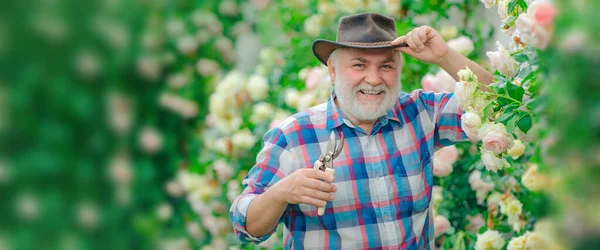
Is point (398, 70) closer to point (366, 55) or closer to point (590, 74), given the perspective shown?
point (366, 55)

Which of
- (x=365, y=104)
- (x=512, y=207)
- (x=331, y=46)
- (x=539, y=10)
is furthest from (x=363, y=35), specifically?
(x=539, y=10)

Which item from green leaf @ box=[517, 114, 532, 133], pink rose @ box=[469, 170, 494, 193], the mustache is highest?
the mustache

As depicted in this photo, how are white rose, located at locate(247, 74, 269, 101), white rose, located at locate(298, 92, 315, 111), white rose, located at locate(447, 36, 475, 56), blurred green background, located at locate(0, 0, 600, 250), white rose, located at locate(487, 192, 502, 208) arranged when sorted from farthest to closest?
white rose, located at locate(247, 74, 269, 101) → white rose, located at locate(298, 92, 315, 111) → white rose, located at locate(447, 36, 475, 56) → white rose, located at locate(487, 192, 502, 208) → blurred green background, located at locate(0, 0, 600, 250)

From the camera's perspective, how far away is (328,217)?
7.75 ft

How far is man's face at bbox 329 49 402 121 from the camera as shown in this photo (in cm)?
241

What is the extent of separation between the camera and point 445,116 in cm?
248

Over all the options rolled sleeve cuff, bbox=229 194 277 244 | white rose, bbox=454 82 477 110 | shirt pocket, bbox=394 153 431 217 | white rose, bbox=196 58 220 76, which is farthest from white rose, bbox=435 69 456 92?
white rose, bbox=196 58 220 76

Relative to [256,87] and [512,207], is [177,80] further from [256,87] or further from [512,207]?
[256,87]

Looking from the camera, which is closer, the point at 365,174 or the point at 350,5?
the point at 365,174

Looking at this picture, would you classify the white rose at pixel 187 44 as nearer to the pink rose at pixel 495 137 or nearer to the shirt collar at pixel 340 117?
the pink rose at pixel 495 137

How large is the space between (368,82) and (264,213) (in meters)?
0.61

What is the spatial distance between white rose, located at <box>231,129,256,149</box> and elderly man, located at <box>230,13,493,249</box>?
43.6 inches

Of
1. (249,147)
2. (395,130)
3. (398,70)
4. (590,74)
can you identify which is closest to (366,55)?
(398,70)

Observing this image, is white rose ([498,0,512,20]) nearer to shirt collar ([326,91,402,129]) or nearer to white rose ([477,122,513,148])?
white rose ([477,122,513,148])
